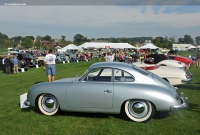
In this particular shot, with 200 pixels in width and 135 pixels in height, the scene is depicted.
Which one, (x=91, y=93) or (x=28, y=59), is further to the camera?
(x=28, y=59)

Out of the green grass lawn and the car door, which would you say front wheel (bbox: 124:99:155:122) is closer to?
the green grass lawn

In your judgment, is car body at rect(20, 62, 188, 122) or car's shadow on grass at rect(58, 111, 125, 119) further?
car's shadow on grass at rect(58, 111, 125, 119)

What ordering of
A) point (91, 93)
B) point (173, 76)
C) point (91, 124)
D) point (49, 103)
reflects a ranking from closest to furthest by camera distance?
point (91, 124), point (91, 93), point (49, 103), point (173, 76)

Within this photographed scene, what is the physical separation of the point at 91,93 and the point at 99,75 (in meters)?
0.68

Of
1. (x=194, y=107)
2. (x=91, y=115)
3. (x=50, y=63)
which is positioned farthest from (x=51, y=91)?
(x=50, y=63)

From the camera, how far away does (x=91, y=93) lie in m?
5.66

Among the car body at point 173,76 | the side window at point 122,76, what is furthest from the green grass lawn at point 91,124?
the car body at point 173,76

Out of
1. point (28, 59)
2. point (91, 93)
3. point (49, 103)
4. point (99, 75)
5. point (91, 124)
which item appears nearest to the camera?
point (91, 124)

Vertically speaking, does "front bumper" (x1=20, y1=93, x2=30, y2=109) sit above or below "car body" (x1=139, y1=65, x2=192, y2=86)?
below

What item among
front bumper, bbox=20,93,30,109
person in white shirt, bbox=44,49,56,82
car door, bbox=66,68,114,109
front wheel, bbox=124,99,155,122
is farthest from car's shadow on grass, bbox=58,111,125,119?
person in white shirt, bbox=44,49,56,82

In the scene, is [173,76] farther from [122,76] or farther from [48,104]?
[48,104]

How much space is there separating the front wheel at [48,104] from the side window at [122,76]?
5.14 ft

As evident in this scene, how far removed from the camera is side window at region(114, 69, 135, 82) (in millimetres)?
5740

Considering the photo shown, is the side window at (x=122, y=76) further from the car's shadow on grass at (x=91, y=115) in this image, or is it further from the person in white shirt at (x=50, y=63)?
the person in white shirt at (x=50, y=63)
